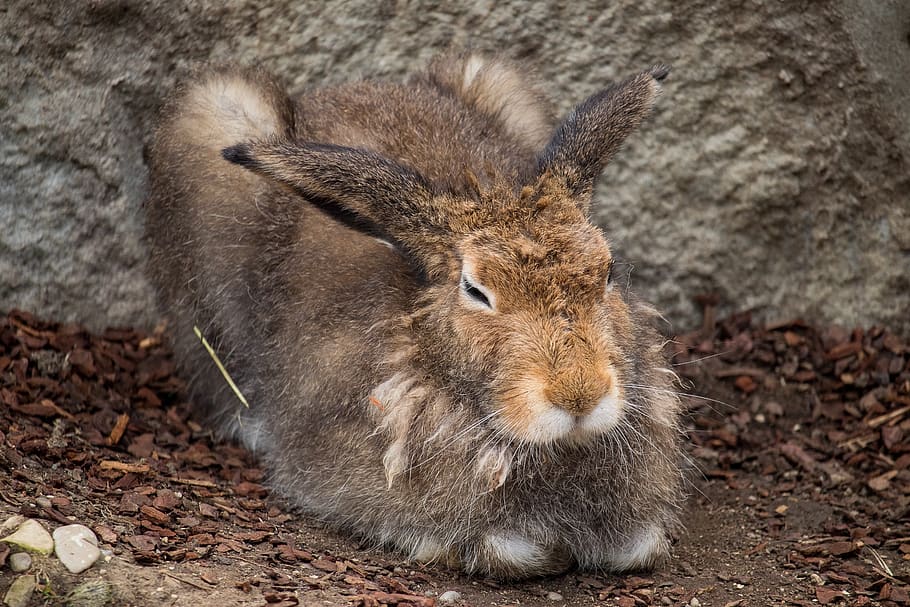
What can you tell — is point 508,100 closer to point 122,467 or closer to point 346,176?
point 346,176

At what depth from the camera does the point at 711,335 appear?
7.60 m

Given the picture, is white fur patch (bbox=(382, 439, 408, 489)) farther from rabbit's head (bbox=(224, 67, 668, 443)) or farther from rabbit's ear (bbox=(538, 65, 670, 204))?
rabbit's ear (bbox=(538, 65, 670, 204))

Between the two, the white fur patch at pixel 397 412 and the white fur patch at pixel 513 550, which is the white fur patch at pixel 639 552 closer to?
the white fur patch at pixel 513 550

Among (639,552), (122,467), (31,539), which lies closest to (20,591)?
(31,539)

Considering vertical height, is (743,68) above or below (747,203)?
above

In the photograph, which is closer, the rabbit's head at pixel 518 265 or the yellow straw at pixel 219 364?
the rabbit's head at pixel 518 265

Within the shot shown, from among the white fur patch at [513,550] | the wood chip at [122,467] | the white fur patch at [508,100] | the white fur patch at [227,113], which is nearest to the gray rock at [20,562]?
the wood chip at [122,467]

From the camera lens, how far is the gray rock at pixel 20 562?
4457mm

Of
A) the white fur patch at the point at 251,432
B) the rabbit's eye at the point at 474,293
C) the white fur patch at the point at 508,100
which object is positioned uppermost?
the white fur patch at the point at 508,100

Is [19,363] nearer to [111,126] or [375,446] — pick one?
[111,126]

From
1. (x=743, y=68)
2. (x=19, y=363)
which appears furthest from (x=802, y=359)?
(x=19, y=363)

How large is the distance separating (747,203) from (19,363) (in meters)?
4.44

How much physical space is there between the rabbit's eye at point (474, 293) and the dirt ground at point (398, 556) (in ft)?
4.13

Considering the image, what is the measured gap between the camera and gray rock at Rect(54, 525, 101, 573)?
4543 mm
